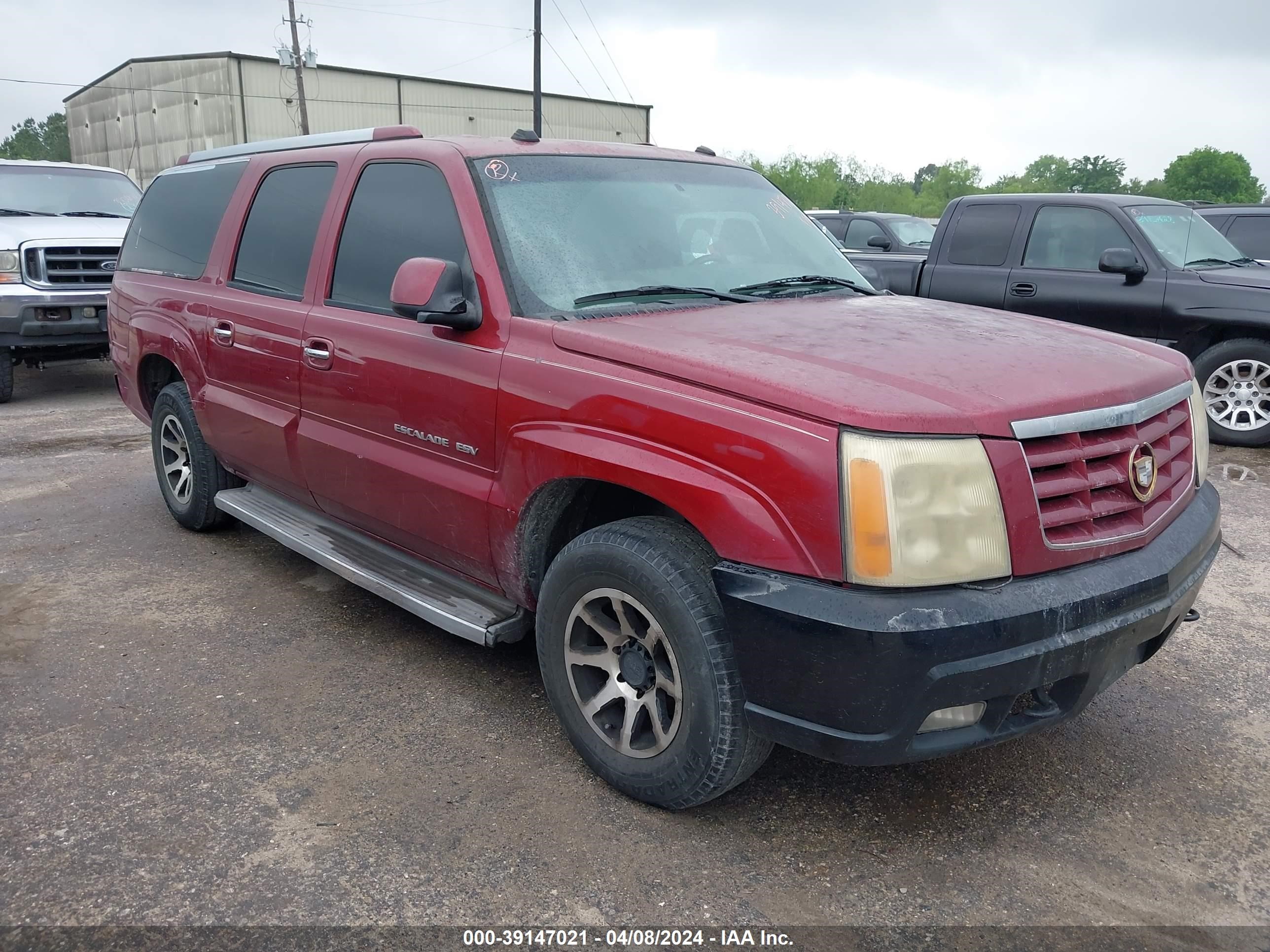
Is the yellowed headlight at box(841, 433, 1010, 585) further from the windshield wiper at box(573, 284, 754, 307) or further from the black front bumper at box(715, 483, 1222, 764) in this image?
the windshield wiper at box(573, 284, 754, 307)

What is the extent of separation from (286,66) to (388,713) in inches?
1487

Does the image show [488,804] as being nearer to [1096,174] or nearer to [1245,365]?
[1245,365]

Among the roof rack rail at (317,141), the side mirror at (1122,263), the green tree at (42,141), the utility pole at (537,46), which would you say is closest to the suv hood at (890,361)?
the roof rack rail at (317,141)

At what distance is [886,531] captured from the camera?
2.26m

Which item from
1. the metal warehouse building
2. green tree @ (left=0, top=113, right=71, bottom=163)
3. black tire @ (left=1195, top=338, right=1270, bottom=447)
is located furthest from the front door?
green tree @ (left=0, top=113, right=71, bottom=163)

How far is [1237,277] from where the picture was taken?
7.48m

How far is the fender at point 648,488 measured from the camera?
2.38 metres

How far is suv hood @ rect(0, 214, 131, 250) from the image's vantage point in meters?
9.12

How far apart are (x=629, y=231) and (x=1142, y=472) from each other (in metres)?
1.76

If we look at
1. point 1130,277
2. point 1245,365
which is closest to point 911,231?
point 1130,277

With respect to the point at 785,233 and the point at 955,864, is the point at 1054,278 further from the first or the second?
the point at 955,864

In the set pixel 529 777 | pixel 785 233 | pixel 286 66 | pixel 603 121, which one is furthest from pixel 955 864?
pixel 603 121

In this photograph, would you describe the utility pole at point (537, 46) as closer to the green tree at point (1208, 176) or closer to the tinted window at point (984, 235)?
the tinted window at point (984, 235)

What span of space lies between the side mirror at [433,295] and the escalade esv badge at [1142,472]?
1898 millimetres
